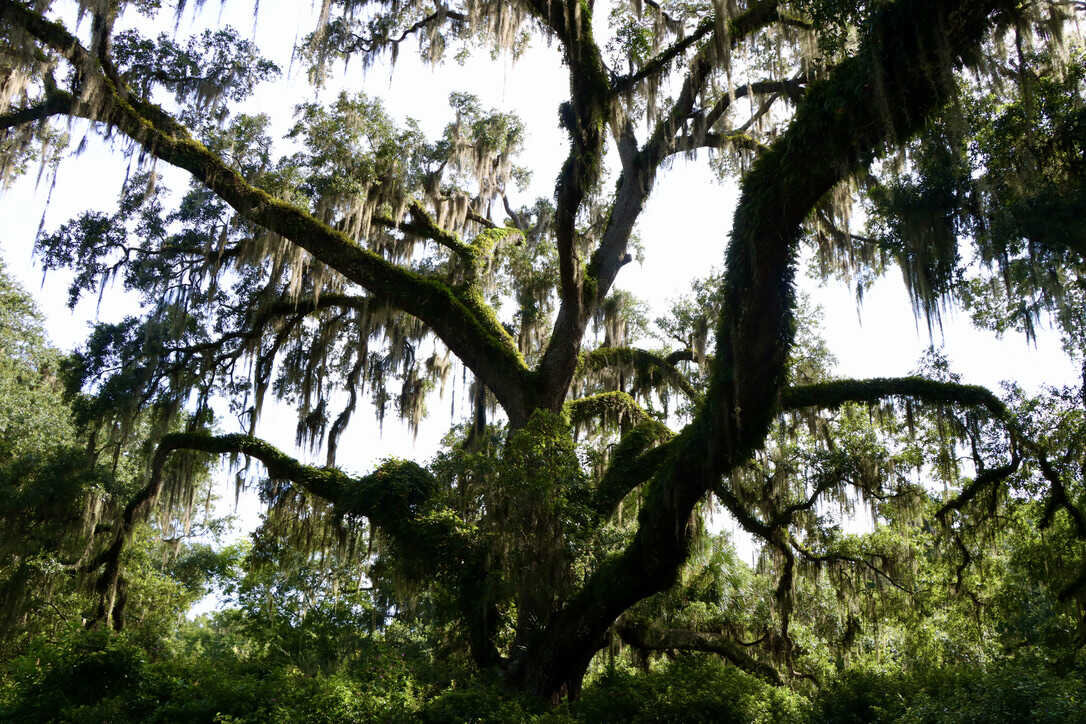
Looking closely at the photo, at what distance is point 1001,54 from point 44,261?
14.4 m

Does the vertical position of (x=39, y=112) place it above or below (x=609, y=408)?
above

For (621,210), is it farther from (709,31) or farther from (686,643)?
(686,643)

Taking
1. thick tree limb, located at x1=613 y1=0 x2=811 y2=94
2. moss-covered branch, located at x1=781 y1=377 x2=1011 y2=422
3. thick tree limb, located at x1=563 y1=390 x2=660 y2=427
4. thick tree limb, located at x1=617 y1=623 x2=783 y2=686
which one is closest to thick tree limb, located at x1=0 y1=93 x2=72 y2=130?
thick tree limb, located at x1=613 y1=0 x2=811 y2=94

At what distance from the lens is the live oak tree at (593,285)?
7340 millimetres

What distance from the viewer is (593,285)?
1107 cm

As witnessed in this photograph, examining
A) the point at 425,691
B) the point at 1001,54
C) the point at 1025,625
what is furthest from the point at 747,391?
the point at 1025,625

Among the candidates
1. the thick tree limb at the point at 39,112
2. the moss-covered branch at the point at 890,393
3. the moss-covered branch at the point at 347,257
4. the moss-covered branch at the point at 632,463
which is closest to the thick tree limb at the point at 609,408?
the moss-covered branch at the point at 632,463

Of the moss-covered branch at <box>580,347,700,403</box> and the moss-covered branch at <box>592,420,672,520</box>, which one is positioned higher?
the moss-covered branch at <box>580,347,700,403</box>

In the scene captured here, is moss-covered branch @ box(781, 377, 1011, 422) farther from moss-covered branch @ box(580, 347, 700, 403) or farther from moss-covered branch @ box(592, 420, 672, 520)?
moss-covered branch @ box(580, 347, 700, 403)

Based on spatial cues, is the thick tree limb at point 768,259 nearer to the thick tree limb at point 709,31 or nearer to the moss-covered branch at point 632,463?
the moss-covered branch at point 632,463

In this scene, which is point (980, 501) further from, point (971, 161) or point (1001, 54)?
point (1001, 54)

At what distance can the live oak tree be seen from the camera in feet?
24.1

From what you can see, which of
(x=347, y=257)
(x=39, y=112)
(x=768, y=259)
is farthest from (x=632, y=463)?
(x=39, y=112)

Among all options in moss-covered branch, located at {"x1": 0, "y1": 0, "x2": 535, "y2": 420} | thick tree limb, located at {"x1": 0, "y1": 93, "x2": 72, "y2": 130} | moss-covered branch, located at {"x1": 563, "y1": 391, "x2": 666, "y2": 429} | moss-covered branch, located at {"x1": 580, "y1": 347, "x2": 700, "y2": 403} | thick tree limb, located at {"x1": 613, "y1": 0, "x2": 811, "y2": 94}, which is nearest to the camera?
thick tree limb, located at {"x1": 613, "y1": 0, "x2": 811, "y2": 94}
